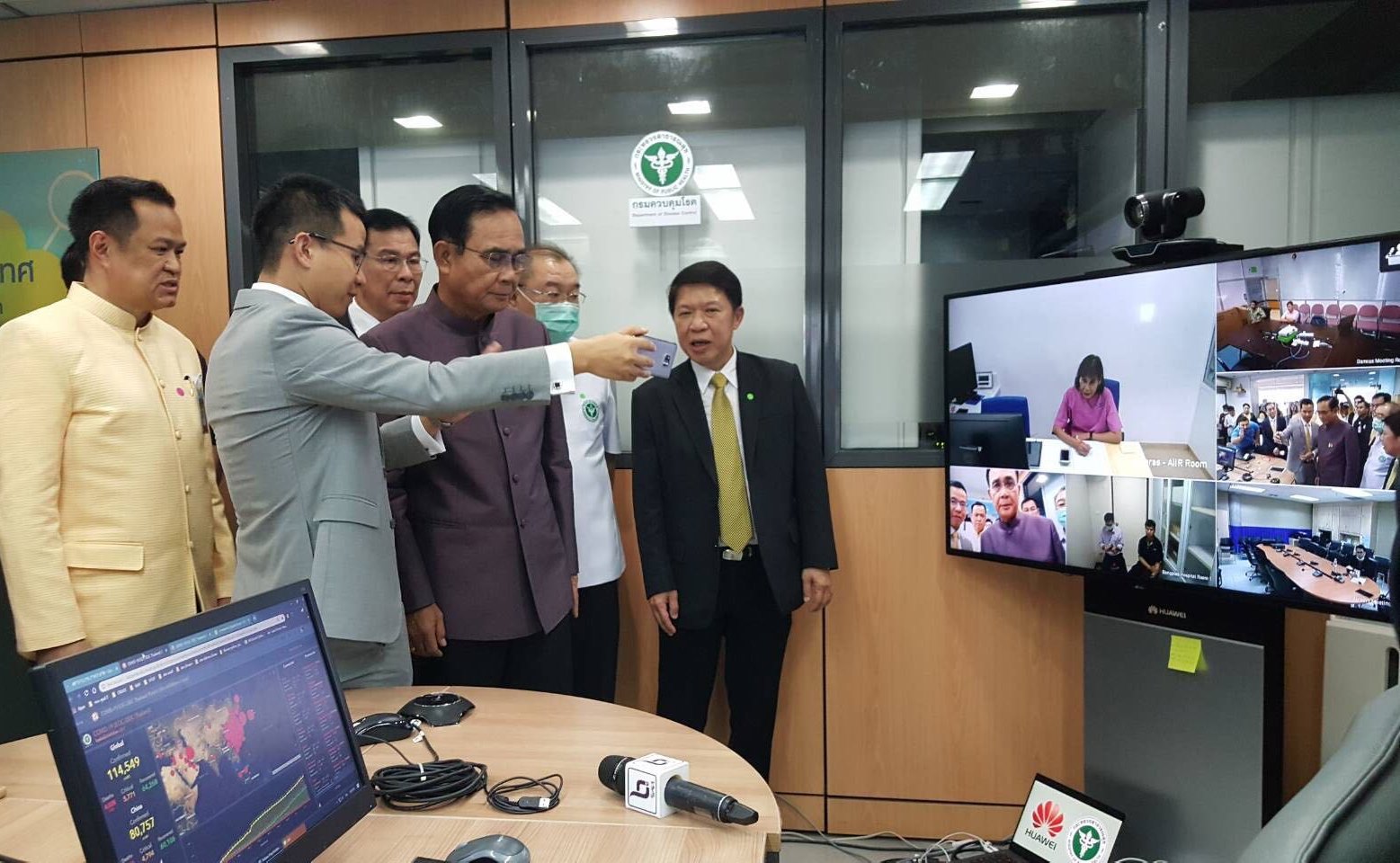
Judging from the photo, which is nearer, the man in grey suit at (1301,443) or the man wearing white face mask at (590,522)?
the man in grey suit at (1301,443)

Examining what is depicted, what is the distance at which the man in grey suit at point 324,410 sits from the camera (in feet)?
5.11

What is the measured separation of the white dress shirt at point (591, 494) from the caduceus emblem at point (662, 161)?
82 cm

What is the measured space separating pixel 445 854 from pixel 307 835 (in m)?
0.19

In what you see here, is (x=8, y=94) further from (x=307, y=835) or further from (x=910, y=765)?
(x=910, y=765)

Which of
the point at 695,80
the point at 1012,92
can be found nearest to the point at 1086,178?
the point at 1012,92

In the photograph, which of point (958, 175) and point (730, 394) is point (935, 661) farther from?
point (958, 175)

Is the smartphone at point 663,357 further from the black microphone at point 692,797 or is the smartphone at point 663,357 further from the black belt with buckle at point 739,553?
the black microphone at point 692,797

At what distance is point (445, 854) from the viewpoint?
41.5 inches

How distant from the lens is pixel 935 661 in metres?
2.69

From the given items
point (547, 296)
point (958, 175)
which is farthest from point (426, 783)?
point (958, 175)

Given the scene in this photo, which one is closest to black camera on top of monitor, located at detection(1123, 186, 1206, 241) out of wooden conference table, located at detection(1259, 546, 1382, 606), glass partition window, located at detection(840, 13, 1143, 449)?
glass partition window, located at detection(840, 13, 1143, 449)

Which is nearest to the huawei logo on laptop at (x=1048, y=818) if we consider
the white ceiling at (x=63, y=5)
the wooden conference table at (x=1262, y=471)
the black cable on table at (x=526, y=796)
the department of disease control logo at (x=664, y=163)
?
the wooden conference table at (x=1262, y=471)

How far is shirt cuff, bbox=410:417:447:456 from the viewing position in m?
1.87

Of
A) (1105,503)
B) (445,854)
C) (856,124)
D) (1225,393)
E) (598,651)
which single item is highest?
(856,124)
